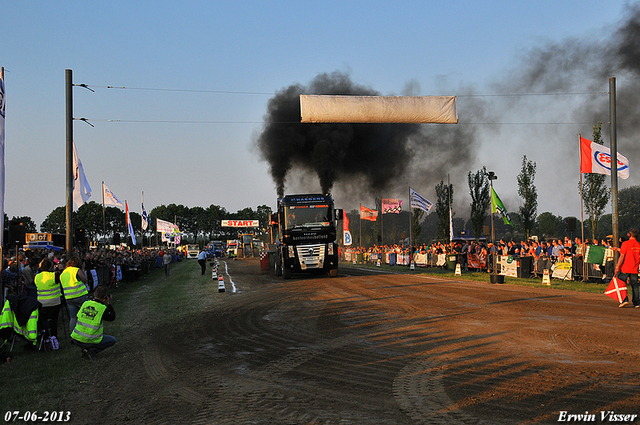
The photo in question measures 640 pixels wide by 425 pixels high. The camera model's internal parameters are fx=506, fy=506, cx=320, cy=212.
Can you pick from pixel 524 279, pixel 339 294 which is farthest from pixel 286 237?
pixel 524 279

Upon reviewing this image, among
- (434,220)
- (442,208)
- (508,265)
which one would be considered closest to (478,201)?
(442,208)

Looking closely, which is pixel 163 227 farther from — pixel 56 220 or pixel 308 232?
pixel 56 220

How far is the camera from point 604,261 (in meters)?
19.5

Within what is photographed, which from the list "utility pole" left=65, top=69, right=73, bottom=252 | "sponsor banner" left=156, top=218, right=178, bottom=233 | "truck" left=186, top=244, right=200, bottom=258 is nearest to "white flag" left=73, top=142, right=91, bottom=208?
Answer: "utility pole" left=65, top=69, right=73, bottom=252

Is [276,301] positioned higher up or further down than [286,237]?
further down

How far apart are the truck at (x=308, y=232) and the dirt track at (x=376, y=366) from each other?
1001 centimetres

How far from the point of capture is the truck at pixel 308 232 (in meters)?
24.3

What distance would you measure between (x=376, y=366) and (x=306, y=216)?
17039mm

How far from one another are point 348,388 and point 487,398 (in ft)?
5.48

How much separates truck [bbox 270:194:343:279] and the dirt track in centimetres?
1001

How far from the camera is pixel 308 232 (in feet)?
79.8

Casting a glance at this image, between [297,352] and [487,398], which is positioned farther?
[297,352]

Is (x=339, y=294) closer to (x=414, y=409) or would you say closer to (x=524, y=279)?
(x=524, y=279)

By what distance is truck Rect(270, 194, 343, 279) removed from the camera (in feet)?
79.9
